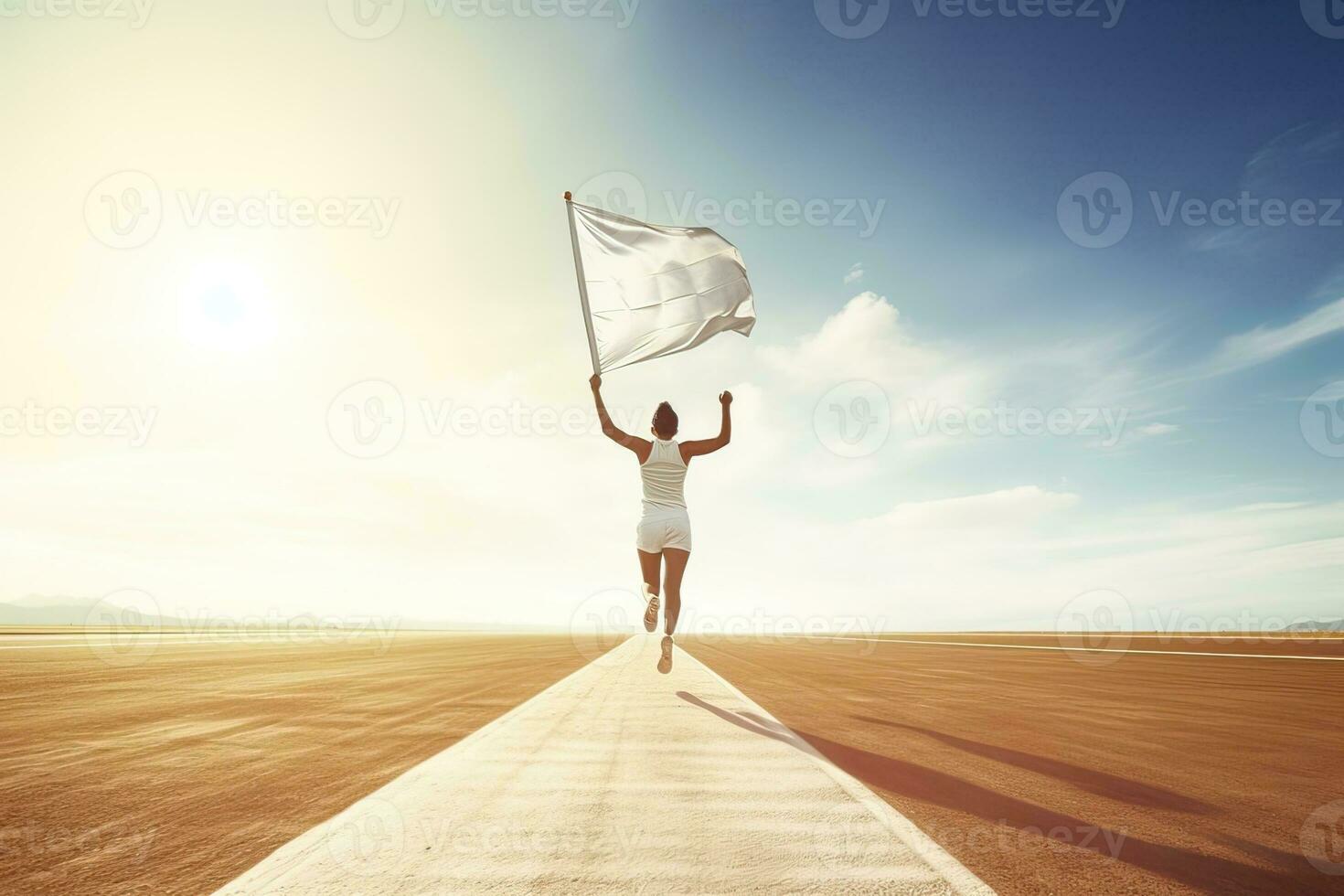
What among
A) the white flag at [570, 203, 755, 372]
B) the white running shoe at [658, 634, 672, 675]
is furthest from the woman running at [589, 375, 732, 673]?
Result: the white flag at [570, 203, 755, 372]

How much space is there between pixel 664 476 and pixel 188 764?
4706mm

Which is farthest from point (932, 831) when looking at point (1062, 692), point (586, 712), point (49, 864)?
point (1062, 692)

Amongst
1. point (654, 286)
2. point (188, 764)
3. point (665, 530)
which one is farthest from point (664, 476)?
point (188, 764)

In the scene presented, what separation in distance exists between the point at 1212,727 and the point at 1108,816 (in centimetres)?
547

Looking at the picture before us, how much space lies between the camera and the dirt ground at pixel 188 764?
10.4 feet

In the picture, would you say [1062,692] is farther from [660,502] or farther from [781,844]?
[781,844]

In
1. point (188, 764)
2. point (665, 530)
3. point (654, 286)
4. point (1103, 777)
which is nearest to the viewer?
point (1103, 777)

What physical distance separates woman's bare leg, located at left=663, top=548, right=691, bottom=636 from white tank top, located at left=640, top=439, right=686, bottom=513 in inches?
19.5

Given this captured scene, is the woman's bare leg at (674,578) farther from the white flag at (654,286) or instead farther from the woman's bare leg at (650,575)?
the white flag at (654,286)

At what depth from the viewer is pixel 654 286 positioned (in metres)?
9.34

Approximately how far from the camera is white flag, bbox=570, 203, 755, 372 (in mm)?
8820

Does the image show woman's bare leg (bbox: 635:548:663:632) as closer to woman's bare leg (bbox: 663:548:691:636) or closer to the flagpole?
woman's bare leg (bbox: 663:548:691:636)

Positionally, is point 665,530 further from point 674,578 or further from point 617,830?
point 617,830

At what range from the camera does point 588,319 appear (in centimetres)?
825
